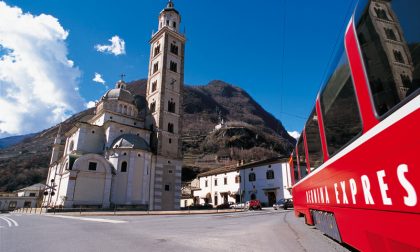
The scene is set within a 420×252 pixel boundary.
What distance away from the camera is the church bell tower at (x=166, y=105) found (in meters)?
35.8

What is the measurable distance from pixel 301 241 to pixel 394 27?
5.68 m

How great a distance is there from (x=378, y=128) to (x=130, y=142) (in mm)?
32959

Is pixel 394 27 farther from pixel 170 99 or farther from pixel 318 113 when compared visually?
pixel 170 99

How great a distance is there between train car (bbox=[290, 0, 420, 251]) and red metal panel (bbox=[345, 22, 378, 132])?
13 mm

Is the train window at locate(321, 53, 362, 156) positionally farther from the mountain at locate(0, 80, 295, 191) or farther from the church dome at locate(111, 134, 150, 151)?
the mountain at locate(0, 80, 295, 191)

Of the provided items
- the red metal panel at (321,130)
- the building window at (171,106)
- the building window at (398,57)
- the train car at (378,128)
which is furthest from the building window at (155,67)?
the building window at (398,57)

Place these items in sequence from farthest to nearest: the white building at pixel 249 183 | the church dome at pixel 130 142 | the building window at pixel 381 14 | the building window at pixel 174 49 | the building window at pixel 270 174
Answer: the building window at pixel 174 49 < the building window at pixel 270 174 < the white building at pixel 249 183 < the church dome at pixel 130 142 < the building window at pixel 381 14

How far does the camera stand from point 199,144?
Answer: 110062 millimetres

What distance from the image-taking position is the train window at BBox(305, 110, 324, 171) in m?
6.43

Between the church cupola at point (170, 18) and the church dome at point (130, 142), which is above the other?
the church cupola at point (170, 18)

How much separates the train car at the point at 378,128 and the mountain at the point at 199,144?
2542 inches

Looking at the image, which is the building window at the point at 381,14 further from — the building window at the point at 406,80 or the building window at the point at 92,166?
the building window at the point at 92,166

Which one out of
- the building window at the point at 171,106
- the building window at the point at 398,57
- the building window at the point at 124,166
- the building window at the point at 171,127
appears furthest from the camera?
the building window at the point at 171,106

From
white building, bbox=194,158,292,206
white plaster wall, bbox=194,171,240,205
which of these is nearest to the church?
white building, bbox=194,158,292,206
